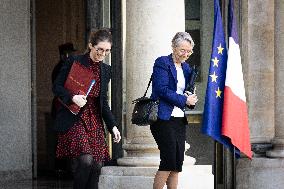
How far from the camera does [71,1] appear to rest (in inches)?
598

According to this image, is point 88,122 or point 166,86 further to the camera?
point 166,86

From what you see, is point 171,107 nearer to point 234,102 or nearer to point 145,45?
point 234,102

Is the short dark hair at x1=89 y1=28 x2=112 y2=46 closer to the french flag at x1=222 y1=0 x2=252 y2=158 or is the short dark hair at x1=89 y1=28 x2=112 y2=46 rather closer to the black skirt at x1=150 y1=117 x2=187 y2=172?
the black skirt at x1=150 y1=117 x2=187 y2=172

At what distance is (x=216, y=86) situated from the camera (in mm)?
8727

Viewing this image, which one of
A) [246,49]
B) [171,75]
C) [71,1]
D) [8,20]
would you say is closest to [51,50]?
[71,1]

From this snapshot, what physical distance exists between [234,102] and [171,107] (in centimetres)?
90

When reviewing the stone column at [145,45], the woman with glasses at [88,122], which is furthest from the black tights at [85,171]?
the stone column at [145,45]

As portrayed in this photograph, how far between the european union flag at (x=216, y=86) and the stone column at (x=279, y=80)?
2249 millimetres

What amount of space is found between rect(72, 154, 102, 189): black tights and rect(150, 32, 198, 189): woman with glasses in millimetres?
786

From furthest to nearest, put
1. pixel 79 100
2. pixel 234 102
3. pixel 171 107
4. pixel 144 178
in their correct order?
1. pixel 144 178
2. pixel 234 102
3. pixel 171 107
4. pixel 79 100

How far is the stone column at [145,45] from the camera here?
9.55 meters

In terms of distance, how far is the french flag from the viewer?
8.61m

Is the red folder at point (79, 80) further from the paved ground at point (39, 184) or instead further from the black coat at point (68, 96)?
the paved ground at point (39, 184)

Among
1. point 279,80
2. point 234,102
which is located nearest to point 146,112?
point 234,102
